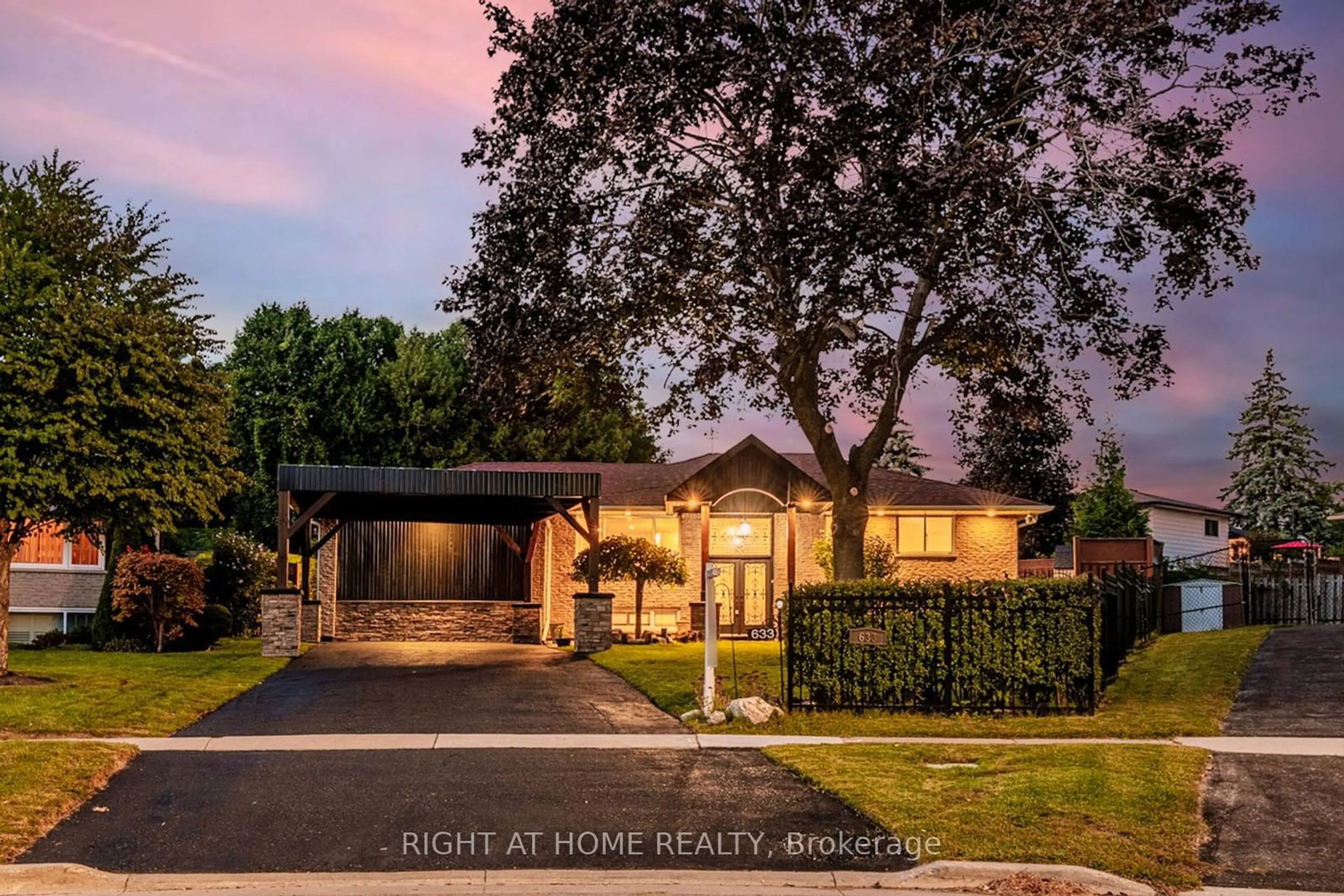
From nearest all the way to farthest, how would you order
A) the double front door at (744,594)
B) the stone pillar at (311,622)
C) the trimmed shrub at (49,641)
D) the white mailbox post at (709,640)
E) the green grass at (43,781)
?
the green grass at (43,781) < the white mailbox post at (709,640) < the trimmed shrub at (49,641) < the stone pillar at (311,622) < the double front door at (744,594)

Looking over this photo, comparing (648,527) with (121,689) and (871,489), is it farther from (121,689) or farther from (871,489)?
(121,689)

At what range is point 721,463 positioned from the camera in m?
32.2

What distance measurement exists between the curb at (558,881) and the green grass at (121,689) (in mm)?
6307

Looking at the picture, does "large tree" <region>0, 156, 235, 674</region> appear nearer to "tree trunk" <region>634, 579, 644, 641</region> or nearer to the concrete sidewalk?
the concrete sidewalk

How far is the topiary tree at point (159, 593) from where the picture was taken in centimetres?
2578

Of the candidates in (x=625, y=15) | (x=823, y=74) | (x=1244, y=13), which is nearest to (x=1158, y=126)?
(x=1244, y=13)

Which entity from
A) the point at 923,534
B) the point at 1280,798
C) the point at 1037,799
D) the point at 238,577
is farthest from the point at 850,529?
the point at 238,577

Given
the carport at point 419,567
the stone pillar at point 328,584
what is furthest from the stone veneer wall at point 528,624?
the stone pillar at point 328,584

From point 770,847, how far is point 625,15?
558 inches

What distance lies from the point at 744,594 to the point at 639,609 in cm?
358

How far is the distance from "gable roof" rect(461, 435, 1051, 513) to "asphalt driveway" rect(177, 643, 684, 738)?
27.6 ft

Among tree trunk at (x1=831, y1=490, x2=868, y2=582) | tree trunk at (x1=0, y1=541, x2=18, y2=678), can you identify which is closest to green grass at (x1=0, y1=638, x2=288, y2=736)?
tree trunk at (x1=0, y1=541, x2=18, y2=678)

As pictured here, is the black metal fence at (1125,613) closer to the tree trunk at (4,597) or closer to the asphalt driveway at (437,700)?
the asphalt driveway at (437,700)

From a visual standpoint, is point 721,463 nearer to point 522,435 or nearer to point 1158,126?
point 1158,126
